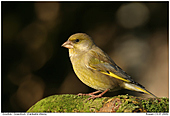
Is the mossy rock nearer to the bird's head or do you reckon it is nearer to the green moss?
the green moss

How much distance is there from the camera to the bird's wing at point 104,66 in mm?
3799

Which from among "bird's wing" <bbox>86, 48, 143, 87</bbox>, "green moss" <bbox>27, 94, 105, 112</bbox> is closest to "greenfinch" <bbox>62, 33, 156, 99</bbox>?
"bird's wing" <bbox>86, 48, 143, 87</bbox>

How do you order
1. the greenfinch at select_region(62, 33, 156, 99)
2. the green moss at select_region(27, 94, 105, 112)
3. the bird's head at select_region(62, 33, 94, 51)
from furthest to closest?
the bird's head at select_region(62, 33, 94, 51) → the greenfinch at select_region(62, 33, 156, 99) → the green moss at select_region(27, 94, 105, 112)

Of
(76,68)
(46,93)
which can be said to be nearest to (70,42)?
(76,68)

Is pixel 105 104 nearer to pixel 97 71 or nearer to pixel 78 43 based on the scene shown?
pixel 97 71

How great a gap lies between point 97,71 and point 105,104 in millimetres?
845

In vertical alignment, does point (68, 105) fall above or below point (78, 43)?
below

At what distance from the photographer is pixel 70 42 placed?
407cm

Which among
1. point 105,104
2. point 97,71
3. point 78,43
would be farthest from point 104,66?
point 105,104

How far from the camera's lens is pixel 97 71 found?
383 centimetres

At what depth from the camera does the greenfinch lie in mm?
3744

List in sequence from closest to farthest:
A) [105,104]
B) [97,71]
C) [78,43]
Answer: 1. [105,104]
2. [97,71]
3. [78,43]

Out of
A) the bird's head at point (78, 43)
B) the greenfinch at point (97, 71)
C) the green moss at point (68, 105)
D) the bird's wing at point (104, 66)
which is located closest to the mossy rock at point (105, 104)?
the green moss at point (68, 105)

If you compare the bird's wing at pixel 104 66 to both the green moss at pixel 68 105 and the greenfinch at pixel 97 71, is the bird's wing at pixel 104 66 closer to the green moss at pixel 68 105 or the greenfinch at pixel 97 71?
the greenfinch at pixel 97 71
